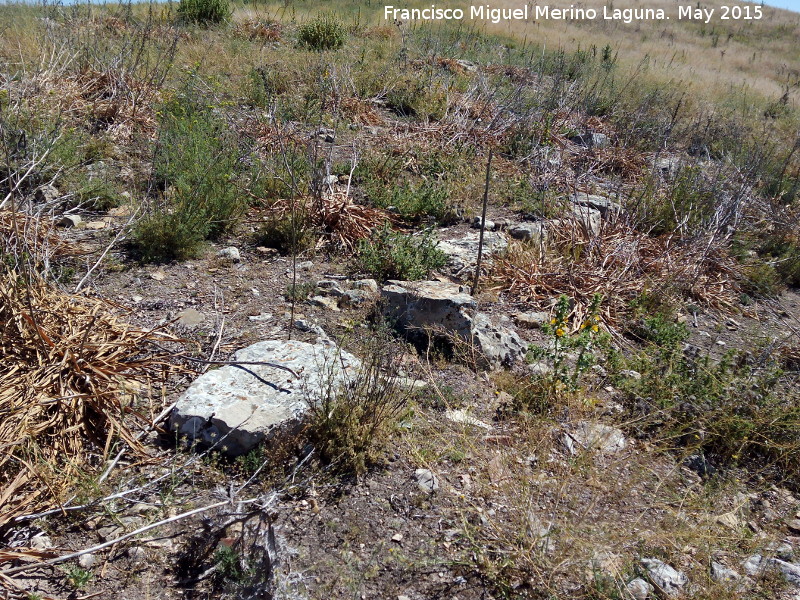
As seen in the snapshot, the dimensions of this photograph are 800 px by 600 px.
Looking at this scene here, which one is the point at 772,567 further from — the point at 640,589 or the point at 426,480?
the point at 426,480

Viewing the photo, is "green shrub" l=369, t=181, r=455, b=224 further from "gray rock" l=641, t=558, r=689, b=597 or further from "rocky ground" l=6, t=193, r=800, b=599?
"gray rock" l=641, t=558, r=689, b=597

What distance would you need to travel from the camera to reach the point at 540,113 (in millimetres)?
8102

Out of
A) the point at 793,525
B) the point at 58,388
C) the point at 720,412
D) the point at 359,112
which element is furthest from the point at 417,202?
the point at 793,525

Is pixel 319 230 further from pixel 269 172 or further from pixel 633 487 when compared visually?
pixel 633 487

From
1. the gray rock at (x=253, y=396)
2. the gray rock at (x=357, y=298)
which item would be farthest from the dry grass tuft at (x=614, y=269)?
the gray rock at (x=253, y=396)

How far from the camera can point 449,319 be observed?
146 inches

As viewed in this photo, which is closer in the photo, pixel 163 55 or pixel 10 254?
pixel 10 254

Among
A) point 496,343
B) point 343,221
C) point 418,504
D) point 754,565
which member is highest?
point 343,221

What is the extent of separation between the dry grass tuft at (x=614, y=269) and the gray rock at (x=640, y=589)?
2440mm

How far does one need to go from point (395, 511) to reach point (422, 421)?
1.90 ft

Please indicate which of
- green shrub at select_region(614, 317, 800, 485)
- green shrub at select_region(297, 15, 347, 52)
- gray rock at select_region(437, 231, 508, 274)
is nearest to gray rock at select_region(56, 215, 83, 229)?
gray rock at select_region(437, 231, 508, 274)

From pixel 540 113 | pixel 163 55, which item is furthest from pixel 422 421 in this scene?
pixel 163 55

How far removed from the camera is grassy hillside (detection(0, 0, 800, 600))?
2.30m

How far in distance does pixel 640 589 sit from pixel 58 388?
2.51m
